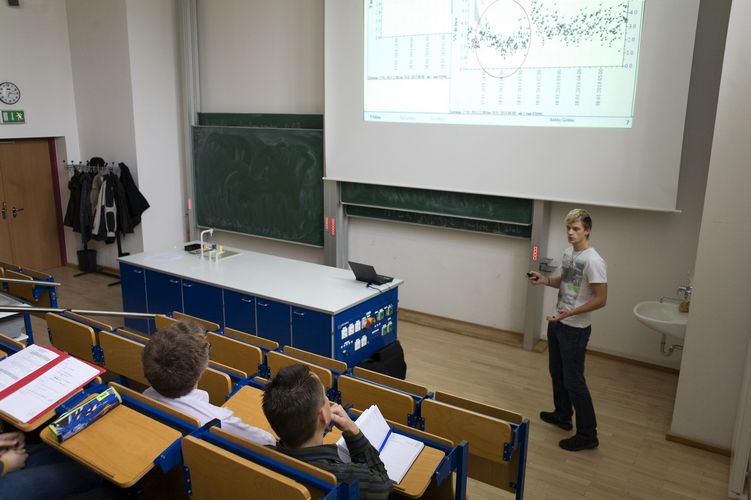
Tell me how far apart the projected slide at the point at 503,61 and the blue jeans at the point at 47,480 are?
4.22 m

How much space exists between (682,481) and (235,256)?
4068mm

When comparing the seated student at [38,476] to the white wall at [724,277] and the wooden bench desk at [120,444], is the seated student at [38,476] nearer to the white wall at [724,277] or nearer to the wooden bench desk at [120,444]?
the wooden bench desk at [120,444]

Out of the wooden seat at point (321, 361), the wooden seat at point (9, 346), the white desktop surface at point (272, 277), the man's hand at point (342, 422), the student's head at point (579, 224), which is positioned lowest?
the wooden seat at point (321, 361)

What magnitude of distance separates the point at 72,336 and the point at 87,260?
4.49 meters

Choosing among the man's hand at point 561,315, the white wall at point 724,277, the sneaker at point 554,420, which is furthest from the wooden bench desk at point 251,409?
the white wall at point 724,277

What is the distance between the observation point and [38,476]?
81.1 inches

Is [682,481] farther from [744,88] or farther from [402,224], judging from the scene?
[402,224]

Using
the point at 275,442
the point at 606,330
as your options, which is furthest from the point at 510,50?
the point at 275,442

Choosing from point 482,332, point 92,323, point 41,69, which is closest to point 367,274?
point 482,332

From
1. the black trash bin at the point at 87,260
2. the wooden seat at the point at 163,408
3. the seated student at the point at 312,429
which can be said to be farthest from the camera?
the black trash bin at the point at 87,260

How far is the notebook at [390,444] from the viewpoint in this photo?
2.09 m

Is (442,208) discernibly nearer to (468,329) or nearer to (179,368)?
(468,329)

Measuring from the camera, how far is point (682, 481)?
338 cm

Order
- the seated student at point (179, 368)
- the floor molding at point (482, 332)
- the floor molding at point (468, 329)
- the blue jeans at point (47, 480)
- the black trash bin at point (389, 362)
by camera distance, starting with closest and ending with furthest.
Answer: the blue jeans at point (47, 480)
the seated student at point (179, 368)
the black trash bin at point (389, 362)
the floor molding at point (482, 332)
the floor molding at point (468, 329)
